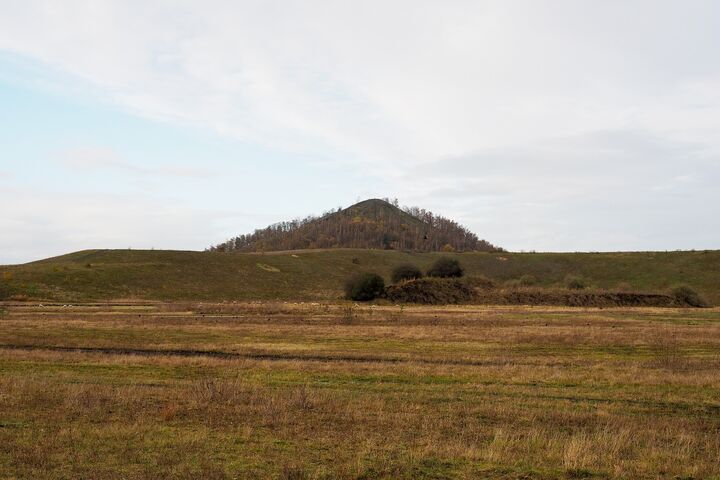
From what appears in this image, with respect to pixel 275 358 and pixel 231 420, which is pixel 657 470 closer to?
pixel 231 420

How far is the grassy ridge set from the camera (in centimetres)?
9575

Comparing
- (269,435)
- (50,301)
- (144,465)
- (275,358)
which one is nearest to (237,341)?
(275,358)

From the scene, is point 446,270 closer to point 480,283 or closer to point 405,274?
point 480,283

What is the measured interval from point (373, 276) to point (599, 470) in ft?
268

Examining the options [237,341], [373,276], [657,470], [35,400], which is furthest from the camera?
[373,276]

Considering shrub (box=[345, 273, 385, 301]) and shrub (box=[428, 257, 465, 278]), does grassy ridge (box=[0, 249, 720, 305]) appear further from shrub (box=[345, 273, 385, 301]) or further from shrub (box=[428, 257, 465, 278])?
shrub (box=[428, 257, 465, 278])

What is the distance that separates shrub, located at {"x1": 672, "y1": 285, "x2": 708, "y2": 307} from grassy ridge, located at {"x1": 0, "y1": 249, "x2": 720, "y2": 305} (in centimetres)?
1932

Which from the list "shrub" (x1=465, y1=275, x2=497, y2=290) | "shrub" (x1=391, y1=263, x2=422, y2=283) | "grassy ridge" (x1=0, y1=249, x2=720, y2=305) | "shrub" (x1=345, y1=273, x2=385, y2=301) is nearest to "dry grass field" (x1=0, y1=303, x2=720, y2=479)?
"shrub" (x1=345, y1=273, x2=385, y2=301)

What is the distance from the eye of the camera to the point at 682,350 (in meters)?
31.5

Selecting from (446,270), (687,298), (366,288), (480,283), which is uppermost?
(446,270)

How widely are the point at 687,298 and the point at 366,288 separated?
151 ft

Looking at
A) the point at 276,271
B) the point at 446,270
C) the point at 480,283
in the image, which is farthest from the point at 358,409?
the point at 276,271

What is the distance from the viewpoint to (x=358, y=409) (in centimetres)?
1659

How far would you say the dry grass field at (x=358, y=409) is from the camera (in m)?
11.5
